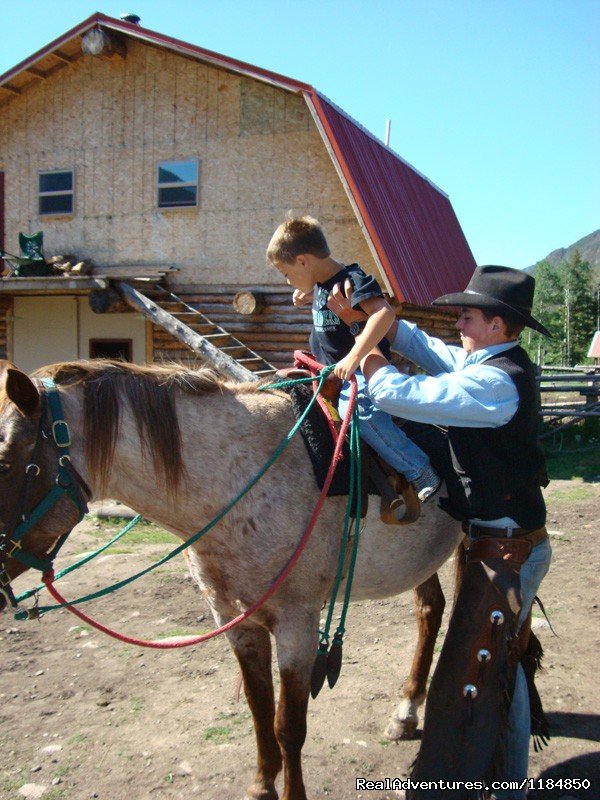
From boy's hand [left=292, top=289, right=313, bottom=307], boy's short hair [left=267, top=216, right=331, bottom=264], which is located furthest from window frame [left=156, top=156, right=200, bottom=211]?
boy's short hair [left=267, top=216, right=331, bottom=264]

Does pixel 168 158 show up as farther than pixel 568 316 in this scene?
No

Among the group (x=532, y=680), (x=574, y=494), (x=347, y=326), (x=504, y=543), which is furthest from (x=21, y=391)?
(x=574, y=494)

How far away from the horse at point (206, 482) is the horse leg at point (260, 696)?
0.11 m

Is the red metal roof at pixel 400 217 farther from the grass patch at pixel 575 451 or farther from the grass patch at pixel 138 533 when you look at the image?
the grass patch at pixel 138 533

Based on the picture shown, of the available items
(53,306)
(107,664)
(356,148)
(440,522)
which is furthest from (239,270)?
(440,522)

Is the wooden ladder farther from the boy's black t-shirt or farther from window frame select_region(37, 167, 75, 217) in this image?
the boy's black t-shirt

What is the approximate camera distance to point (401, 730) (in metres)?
3.36

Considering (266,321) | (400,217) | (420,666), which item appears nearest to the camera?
(420,666)

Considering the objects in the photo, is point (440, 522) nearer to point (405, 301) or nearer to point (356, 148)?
point (405, 301)

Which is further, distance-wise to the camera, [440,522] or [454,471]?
[440,522]

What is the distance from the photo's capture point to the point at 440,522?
3020mm

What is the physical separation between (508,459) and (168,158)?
34.8ft

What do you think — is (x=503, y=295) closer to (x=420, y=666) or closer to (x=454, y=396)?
(x=454, y=396)

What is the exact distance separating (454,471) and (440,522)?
447 millimetres
